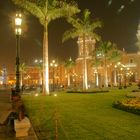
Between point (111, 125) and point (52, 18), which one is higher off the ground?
point (52, 18)

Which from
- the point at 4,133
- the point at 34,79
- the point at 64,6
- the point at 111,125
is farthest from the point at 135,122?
the point at 34,79

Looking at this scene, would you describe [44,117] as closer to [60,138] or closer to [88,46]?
[60,138]

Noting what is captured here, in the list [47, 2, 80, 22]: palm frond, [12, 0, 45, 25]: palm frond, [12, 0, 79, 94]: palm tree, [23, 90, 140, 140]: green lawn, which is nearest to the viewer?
[23, 90, 140, 140]: green lawn

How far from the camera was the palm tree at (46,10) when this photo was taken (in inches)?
1475

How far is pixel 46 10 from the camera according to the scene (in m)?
38.2

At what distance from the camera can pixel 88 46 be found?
141000 millimetres

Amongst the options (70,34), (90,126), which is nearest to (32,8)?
(70,34)

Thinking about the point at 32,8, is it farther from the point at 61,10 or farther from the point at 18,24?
the point at 18,24

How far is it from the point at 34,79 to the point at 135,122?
169121 millimetres

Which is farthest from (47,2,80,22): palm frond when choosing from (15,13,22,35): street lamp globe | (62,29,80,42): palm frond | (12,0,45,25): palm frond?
(15,13,22,35): street lamp globe

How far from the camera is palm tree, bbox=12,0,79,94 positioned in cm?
→ 3747

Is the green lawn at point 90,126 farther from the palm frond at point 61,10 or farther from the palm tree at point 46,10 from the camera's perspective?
the palm frond at point 61,10

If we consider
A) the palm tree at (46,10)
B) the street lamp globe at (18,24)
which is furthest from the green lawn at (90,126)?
the palm tree at (46,10)

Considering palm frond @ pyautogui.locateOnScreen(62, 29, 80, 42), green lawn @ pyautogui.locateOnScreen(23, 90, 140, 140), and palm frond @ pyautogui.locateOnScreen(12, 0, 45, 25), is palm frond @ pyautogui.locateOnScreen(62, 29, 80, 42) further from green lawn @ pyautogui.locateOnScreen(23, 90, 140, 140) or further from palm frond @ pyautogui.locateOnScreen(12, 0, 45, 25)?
green lawn @ pyautogui.locateOnScreen(23, 90, 140, 140)
